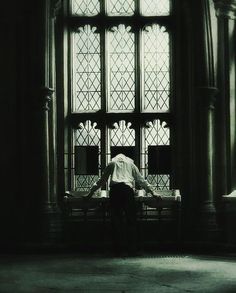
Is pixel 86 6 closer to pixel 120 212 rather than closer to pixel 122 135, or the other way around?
pixel 122 135

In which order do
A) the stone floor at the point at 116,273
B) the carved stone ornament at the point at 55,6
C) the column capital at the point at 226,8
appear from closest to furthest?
the stone floor at the point at 116,273
the column capital at the point at 226,8
the carved stone ornament at the point at 55,6

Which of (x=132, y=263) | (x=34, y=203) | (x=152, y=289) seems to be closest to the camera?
(x=152, y=289)

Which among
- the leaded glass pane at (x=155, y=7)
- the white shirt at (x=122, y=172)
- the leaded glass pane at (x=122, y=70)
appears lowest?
the white shirt at (x=122, y=172)

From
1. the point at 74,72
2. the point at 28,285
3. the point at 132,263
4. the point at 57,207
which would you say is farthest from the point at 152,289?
the point at 74,72

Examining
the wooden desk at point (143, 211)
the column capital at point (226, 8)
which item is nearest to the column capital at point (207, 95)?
the column capital at point (226, 8)

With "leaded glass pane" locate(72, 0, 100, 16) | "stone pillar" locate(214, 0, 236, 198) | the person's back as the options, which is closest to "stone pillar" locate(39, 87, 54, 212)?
"leaded glass pane" locate(72, 0, 100, 16)

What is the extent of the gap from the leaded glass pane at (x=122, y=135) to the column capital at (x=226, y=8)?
2154 millimetres

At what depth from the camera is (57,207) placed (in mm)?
12562

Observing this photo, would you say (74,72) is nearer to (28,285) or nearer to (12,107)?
(12,107)

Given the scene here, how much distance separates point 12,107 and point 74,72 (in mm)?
1150

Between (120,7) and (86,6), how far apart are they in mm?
523

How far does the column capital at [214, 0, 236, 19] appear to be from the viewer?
492 inches

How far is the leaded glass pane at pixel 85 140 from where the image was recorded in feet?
42.5

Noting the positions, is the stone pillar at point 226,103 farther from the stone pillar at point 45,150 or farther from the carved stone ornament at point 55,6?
the stone pillar at point 45,150
